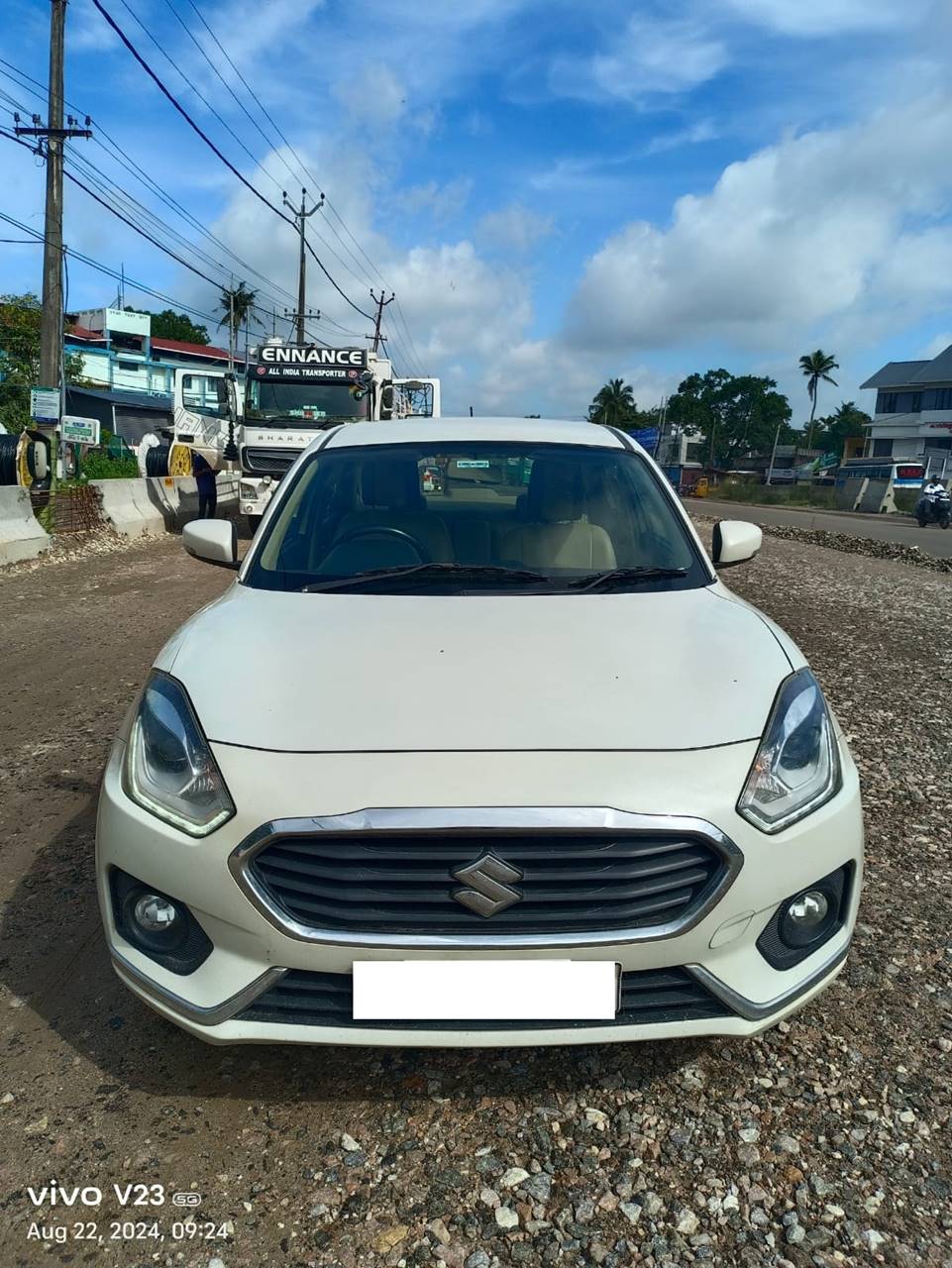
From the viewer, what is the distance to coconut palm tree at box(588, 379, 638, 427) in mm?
99000

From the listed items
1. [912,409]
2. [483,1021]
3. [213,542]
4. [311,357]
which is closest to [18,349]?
[311,357]

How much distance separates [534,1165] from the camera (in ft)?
6.40

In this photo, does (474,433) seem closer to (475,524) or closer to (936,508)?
(475,524)

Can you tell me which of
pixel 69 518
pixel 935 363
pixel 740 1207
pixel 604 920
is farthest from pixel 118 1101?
pixel 935 363

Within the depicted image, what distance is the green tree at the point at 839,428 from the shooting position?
10125cm

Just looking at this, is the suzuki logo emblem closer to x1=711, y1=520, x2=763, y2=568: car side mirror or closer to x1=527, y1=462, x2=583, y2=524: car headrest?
x1=527, y1=462, x2=583, y2=524: car headrest

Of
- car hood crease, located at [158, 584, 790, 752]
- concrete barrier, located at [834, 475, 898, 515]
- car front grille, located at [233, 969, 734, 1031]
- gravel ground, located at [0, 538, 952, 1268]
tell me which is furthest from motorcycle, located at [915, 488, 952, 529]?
car front grille, located at [233, 969, 734, 1031]

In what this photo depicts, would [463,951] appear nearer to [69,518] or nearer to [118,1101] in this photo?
[118,1101]

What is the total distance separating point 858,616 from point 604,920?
7.77m

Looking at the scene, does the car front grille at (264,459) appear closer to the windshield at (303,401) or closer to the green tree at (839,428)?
the windshield at (303,401)

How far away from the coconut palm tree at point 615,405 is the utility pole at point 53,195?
86356 mm

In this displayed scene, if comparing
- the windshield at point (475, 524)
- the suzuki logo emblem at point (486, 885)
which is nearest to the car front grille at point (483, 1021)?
the suzuki logo emblem at point (486, 885)

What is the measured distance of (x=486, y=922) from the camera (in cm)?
182

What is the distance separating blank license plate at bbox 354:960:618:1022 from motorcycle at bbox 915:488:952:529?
27498 millimetres
